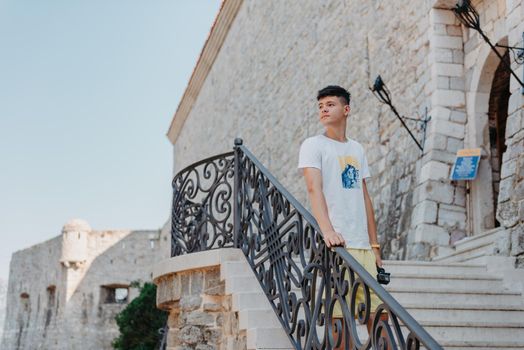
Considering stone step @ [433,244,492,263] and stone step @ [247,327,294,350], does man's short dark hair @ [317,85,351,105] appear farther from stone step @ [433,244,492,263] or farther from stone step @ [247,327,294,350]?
stone step @ [433,244,492,263]

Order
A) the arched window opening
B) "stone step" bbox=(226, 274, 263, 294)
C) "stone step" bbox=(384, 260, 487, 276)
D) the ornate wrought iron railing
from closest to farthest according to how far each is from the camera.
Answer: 1. the ornate wrought iron railing
2. "stone step" bbox=(226, 274, 263, 294)
3. "stone step" bbox=(384, 260, 487, 276)
4. the arched window opening

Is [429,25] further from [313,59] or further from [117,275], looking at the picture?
[117,275]

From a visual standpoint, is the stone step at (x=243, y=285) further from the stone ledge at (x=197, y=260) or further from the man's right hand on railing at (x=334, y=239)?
the man's right hand on railing at (x=334, y=239)

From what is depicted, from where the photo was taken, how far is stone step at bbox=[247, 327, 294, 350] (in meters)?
4.10

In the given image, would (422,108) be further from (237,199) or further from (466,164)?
Result: (237,199)

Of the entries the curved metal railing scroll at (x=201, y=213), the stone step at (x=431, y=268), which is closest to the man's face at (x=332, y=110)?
the curved metal railing scroll at (x=201, y=213)

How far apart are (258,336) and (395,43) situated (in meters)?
5.29

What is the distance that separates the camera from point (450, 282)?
508 centimetres

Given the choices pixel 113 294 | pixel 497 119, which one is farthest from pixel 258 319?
pixel 113 294

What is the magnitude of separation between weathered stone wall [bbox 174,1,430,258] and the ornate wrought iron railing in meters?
2.66

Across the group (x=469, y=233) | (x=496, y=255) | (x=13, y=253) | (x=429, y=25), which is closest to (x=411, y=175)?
(x=469, y=233)

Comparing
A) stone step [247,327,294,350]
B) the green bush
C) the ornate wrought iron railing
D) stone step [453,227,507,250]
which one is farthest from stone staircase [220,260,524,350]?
the green bush

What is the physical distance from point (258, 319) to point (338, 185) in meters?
1.28

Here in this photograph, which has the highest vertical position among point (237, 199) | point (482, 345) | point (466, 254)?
point (237, 199)
